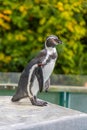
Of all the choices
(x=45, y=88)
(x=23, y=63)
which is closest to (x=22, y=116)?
(x=45, y=88)

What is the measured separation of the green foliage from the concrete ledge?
1859 millimetres

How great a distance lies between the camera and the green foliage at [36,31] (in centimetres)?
538

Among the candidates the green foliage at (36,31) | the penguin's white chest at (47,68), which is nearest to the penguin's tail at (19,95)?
the penguin's white chest at (47,68)

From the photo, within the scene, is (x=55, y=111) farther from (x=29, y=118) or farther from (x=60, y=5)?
(x=60, y=5)

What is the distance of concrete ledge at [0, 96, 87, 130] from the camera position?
115 inches

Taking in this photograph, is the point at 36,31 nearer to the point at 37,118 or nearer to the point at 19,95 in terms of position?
the point at 19,95

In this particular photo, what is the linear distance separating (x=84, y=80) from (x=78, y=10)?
951 millimetres

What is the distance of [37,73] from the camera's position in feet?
11.3

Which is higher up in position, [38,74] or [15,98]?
[38,74]

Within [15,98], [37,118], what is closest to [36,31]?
[15,98]

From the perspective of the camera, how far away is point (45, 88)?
362cm

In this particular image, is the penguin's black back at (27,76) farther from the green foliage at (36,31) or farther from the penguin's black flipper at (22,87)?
the green foliage at (36,31)

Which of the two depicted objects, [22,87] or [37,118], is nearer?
[37,118]

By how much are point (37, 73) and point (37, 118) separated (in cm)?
43
